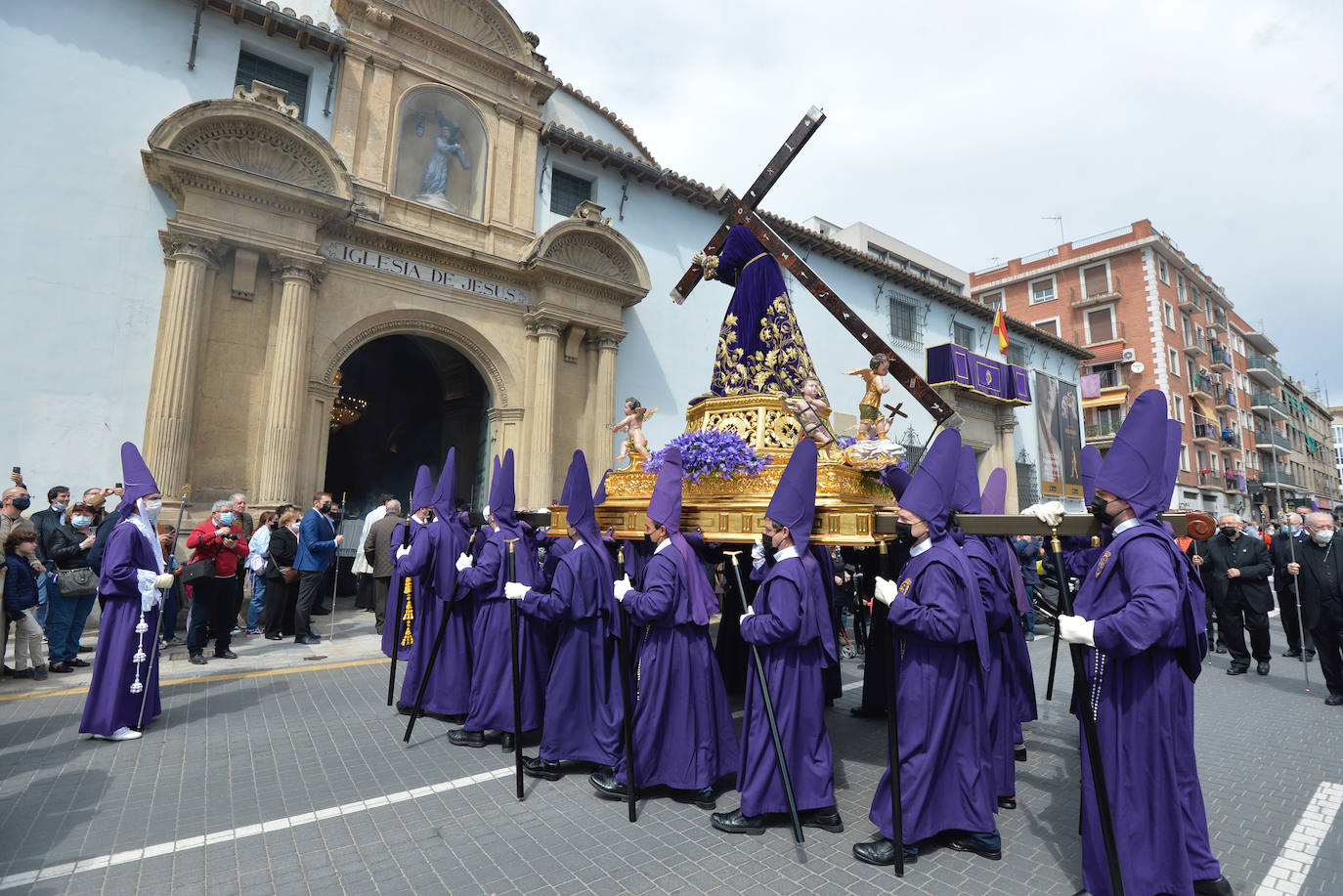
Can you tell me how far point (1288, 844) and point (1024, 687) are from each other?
1.73 meters

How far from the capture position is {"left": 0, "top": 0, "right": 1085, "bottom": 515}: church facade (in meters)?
9.73

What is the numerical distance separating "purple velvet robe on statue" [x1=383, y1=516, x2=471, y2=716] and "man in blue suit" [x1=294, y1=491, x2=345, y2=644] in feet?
11.9

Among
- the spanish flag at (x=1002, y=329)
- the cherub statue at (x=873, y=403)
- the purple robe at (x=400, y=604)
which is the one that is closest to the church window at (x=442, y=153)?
the purple robe at (x=400, y=604)

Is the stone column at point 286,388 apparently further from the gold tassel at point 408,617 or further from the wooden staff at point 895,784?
the wooden staff at point 895,784

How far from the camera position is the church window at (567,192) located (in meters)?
14.8

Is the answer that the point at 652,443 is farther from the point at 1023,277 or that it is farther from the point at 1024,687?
the point at 1023,277

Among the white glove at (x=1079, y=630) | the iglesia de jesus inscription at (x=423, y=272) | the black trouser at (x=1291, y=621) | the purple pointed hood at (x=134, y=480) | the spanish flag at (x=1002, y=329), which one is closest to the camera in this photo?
the white glove at (x=1079, y=630)

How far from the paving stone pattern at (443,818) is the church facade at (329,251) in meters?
5.67

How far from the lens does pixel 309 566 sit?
9008mm

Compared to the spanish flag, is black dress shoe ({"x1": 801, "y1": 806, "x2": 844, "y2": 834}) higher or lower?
lower

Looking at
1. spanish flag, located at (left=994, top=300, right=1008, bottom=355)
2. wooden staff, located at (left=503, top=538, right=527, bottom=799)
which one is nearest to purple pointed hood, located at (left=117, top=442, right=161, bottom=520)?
wooden staff, located at (left=503, top=538, right=527, bottom=799)

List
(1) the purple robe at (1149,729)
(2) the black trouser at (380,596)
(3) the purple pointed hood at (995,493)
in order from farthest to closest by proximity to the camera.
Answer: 1. (2) the black trouser at (380,596)
2. (3) the purple pointed hood at (995,493)
3. (1) the purple robe at (1149,729)

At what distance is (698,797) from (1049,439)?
→ 26.8 m

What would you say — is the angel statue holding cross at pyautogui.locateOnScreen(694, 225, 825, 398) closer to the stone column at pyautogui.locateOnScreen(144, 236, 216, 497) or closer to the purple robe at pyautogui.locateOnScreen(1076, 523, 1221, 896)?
the purple robe at pyautogui.locateOnScreen(1076, 523, 1221, 896)
